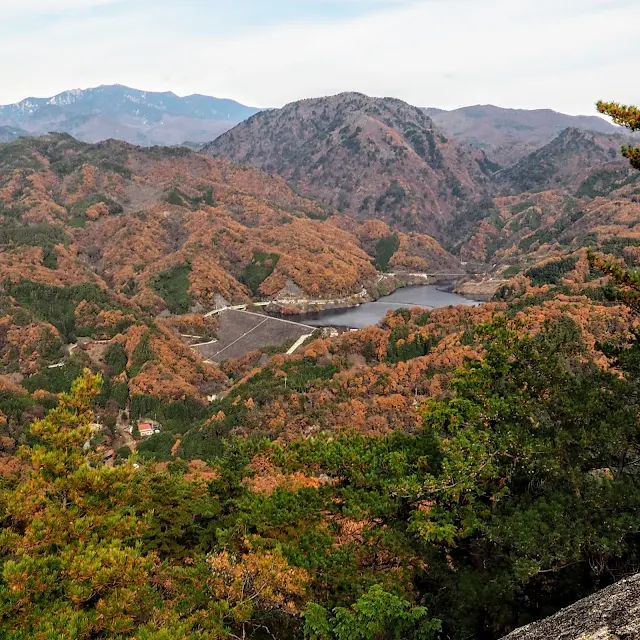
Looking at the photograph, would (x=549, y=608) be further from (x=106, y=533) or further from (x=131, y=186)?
(x=131, y=186)

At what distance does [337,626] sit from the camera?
1073 centimetres

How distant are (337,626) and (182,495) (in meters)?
7.85

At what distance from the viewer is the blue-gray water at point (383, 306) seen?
127500mm

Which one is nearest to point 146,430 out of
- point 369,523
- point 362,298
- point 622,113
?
point 369,523

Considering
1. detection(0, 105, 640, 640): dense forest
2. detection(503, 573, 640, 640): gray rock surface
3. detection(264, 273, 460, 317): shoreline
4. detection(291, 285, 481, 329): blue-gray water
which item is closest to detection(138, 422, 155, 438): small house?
detection(0, 105, 640, 640): dense forest

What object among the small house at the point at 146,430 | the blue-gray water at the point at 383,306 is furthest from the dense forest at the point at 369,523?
the blue-gray water at the point at 383,306

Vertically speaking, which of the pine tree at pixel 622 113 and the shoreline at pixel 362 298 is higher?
the pine tree at pixel 622 113

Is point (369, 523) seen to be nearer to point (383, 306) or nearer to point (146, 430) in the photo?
point (146, 430)

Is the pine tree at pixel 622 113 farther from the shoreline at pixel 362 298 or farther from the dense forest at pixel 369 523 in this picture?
the shoreline at pixel 362 298

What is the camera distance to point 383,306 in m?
147

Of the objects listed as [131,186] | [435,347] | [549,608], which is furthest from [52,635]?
[131,186]

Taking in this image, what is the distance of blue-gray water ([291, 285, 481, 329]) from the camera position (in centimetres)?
12750

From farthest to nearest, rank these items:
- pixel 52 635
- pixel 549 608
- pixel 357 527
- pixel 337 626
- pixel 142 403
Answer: pixel 142 403, pixel 357 527, pixel 549 608, pixel 337 626, pixel 52 635

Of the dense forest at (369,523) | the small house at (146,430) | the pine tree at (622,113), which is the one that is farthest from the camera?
the small house at (146,430)
